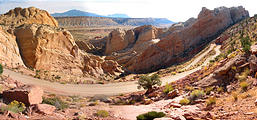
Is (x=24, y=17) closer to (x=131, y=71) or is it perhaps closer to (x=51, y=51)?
(x=51, y=51)

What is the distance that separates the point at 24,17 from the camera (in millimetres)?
39188

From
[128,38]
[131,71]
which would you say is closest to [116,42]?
[128,38]

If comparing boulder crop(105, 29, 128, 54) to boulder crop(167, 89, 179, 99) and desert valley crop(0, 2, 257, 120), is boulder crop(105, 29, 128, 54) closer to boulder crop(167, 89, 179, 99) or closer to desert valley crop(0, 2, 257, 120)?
desert valley crop(0, 2, 257, 120)

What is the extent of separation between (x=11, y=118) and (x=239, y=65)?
13.2 meters

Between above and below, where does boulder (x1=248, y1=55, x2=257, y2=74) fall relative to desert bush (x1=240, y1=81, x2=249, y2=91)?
above

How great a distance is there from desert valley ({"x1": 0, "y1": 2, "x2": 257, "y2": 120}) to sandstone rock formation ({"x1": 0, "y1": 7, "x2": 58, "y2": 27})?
0.16 metres

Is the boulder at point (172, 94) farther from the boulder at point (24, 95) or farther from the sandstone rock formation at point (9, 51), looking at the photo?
the sandstone rock formation at point (9, 51)

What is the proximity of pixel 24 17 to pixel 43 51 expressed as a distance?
584 inches

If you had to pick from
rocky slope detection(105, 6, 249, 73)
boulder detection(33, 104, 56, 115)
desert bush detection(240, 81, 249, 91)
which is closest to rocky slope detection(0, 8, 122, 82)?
rocky slope detection(105, 6, 249, 73)

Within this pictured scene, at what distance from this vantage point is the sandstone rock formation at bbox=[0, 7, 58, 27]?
36916 millimetres

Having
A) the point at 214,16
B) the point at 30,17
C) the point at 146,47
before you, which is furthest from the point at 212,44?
the point at 30,17

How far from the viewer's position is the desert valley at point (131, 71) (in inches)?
413

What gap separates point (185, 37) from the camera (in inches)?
1927

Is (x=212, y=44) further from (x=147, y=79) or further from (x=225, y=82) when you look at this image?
(x=225, y=82)
